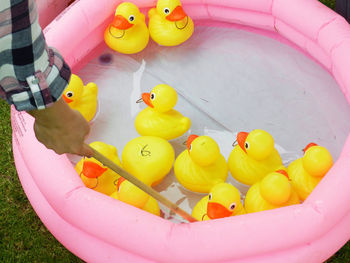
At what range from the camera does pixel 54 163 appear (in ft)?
4.23

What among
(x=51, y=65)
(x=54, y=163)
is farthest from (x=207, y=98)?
(x=51, y=65)

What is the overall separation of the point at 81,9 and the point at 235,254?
3.17 feet

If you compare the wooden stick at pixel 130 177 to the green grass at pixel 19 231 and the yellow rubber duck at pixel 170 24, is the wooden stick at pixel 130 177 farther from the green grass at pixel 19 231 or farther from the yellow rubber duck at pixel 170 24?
the yellow rubber duck at pixel 170 24

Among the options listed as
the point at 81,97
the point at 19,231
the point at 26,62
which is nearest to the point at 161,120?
A: the point at 81,97

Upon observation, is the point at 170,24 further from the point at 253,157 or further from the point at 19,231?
the point at 19,231

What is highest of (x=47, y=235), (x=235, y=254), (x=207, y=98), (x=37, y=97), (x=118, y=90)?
(x=37, y=97)

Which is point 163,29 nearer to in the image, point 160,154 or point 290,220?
point 160,154

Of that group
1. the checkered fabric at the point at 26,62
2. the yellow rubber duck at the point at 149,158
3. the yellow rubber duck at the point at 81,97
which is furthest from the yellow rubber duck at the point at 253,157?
the checkered fabric at the point at 26,62

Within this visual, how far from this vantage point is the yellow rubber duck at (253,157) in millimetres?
1314

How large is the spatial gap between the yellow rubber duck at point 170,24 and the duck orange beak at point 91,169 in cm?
58

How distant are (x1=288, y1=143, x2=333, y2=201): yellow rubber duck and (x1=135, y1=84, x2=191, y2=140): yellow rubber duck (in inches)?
13.1

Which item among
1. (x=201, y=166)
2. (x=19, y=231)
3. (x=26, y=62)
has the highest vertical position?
(x=26, y=62)

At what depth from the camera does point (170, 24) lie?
1705 mm

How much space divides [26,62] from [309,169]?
791 mm
